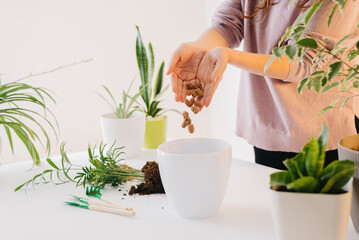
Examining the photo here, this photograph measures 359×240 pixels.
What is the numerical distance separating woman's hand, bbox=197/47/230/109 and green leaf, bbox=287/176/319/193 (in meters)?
0.56

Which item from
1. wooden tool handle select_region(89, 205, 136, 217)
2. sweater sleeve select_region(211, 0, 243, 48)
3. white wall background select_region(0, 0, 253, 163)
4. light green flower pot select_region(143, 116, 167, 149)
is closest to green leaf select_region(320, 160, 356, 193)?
wooden tool handle select_region(89, 205, 136, 217)

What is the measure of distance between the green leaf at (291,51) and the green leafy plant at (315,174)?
0.12 m

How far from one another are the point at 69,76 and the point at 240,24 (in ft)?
5.86

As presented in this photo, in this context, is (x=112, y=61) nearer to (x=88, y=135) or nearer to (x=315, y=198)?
(x=88, y=135)

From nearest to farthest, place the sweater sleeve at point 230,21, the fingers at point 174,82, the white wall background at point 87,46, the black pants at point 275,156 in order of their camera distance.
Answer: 1. the fingers at point 174,82
2. the black pants at point 275,156
3. the sweater sleeve at point 230,21
4. the white wall background at point 87,46

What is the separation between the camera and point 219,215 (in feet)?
2.86

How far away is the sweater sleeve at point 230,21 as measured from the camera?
5.23ft

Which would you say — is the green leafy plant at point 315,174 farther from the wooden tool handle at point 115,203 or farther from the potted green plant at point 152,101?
the potted green plant at point 152,101

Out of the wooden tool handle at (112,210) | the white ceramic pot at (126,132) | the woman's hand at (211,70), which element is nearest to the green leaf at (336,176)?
the wooden tool handle at (112,210)

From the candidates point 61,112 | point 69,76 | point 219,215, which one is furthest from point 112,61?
point 219,215

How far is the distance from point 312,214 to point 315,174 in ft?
0.20

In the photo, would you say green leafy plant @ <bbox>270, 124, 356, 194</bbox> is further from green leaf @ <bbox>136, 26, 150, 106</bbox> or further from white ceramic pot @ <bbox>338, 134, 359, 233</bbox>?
green leaf @ <bbox>136, 26, 150, 106</bbox>

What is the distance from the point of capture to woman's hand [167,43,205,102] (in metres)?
1.22

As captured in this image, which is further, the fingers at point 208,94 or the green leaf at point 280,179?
the fingers at point 208,94
